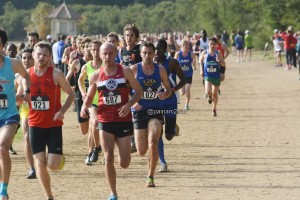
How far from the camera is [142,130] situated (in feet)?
38.3

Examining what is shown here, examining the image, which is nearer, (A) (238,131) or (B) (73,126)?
(A) (238,131)

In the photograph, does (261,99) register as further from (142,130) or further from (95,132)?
(142,130)

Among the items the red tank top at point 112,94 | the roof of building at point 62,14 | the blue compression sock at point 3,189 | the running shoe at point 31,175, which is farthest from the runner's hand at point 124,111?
the roof of building at point 62,14

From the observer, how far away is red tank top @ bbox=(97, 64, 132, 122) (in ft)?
33.6

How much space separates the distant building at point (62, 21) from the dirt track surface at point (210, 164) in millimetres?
65553

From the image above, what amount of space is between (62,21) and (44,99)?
78.7 meters

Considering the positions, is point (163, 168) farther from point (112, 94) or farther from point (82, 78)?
point (112, 94)

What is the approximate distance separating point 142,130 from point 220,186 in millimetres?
1252

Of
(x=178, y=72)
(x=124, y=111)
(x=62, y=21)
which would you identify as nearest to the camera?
(x=124, y=111)

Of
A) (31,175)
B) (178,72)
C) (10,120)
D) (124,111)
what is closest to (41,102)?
(10,120)

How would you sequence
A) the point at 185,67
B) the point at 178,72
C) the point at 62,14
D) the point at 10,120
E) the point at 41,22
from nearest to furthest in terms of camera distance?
the point at 10,120 < the point at 178,72 < the point at 185,67 < the point at 41,22 < the point at 62,14

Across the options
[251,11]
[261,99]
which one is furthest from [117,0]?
[261,99]

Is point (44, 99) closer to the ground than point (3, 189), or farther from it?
farther from it

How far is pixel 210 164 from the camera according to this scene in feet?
44.6
